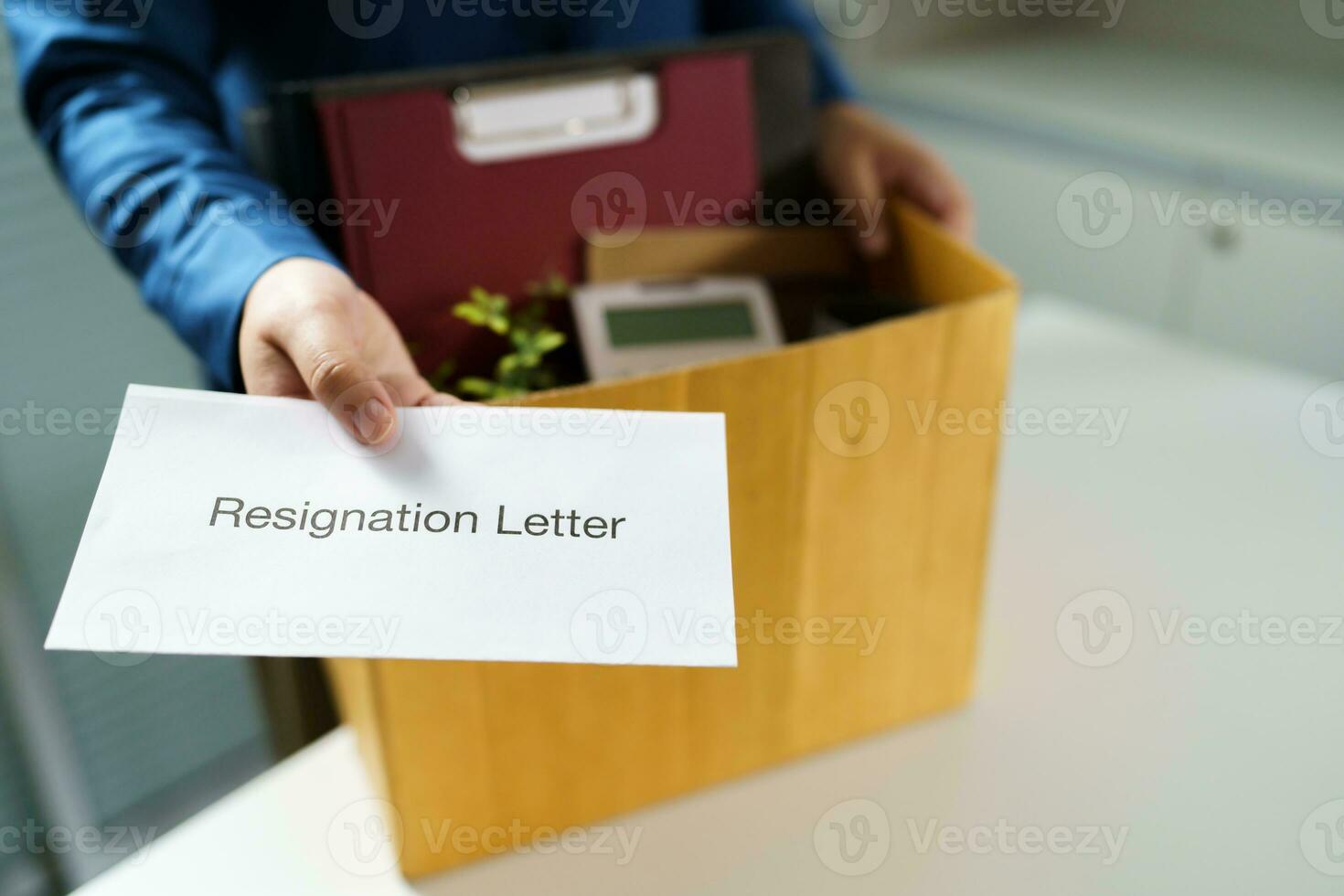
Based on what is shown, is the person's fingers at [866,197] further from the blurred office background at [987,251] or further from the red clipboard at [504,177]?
the blurred office background at [987,251]

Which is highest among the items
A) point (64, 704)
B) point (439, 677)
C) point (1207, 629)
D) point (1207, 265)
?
point (439, 677)

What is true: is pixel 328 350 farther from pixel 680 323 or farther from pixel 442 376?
pixel 680 323

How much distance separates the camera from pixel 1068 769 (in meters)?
0.69

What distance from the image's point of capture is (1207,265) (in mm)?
1824

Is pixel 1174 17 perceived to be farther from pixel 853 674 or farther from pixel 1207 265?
pixel 853 674

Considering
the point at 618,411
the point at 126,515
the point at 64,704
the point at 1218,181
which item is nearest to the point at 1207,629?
the point at 618,411

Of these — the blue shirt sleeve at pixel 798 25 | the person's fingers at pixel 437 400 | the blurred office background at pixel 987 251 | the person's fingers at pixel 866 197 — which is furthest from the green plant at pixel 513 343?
the blurred office background at pixel 987 251

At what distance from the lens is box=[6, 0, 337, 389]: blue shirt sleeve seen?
0.59 meters

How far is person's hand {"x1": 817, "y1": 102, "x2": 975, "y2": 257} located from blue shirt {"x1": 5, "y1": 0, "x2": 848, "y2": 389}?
19 centimetres

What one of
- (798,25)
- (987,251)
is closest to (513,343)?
(798,25)

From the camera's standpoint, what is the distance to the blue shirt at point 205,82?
60 centimetres

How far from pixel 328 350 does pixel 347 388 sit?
30 mm

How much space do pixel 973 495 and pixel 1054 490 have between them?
330 mm

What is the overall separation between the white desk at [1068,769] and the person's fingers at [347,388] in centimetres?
29
